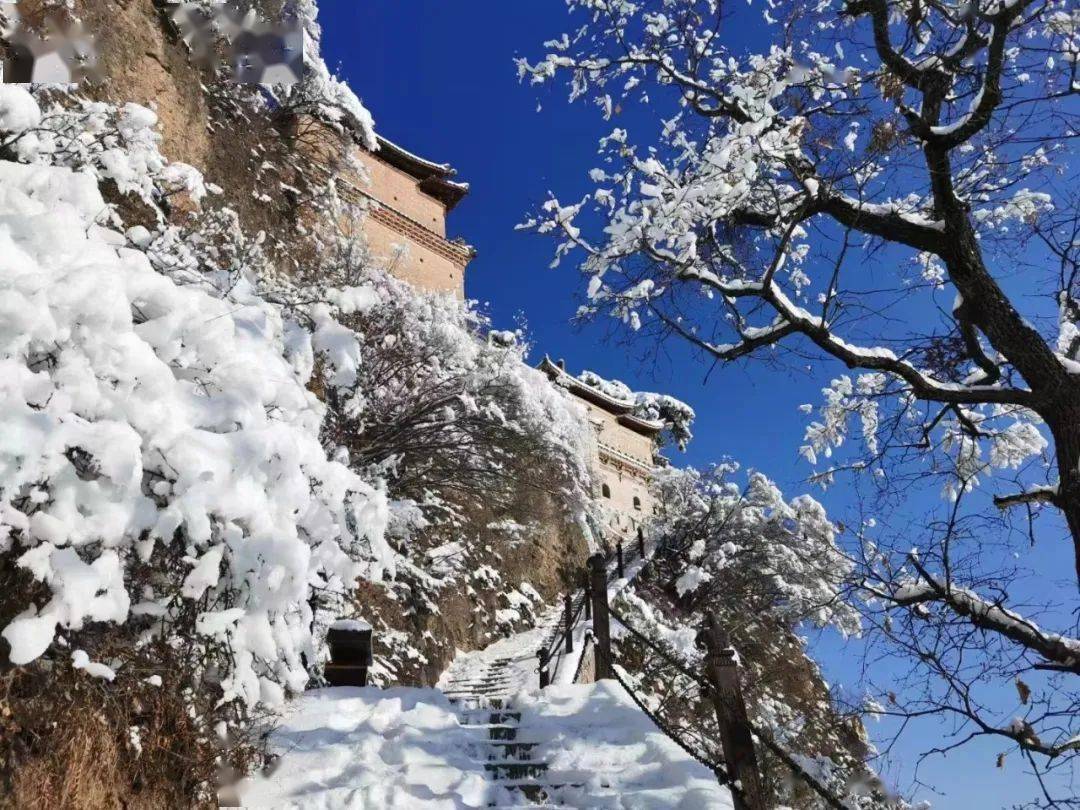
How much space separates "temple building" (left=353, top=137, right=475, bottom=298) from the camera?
23.2m

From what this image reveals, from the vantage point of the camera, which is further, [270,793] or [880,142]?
[880,142]

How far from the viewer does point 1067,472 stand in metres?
4.46

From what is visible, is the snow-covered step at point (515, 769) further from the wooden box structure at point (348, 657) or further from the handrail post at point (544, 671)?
the handrail post at point (544, 671)

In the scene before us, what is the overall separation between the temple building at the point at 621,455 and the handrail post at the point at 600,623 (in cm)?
2565

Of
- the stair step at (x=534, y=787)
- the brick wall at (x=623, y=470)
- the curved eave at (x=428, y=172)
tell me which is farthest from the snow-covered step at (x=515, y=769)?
the brick wall at (x=623, y=470)

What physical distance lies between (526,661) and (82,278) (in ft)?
41.1

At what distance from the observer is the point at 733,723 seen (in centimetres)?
444

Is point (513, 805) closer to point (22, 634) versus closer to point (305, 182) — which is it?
point (22, 634)

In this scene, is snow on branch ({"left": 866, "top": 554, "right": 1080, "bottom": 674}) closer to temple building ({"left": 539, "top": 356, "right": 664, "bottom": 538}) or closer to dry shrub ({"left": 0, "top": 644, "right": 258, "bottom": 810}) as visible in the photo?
dry shrub ({"left": 0, "top": 644, "right": 258, "bottom": 810})

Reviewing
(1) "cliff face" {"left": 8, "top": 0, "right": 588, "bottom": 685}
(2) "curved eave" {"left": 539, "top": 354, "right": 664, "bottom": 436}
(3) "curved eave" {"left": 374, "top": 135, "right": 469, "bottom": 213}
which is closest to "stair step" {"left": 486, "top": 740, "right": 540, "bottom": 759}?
(1) "cliff face" {"left": 8, "top": 0, "right": 588, "bottom": 685}

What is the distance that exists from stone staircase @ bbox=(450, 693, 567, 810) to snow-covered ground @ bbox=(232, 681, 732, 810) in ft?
0.07

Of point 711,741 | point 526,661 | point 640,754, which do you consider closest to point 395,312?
point 526,661

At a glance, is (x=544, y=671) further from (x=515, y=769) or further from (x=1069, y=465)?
(x=1069, y=465)

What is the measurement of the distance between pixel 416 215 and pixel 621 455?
1725cm
